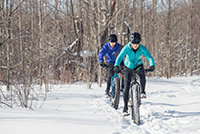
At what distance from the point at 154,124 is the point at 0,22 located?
4854mm

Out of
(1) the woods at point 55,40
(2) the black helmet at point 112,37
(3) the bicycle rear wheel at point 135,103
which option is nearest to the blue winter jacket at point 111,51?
(2) the black helmet at point 112,37

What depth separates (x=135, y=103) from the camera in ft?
13.1

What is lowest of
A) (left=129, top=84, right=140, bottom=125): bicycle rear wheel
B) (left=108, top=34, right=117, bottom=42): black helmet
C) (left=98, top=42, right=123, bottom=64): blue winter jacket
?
(left=129, top=84, right=140, bottom=125): bicycle rear wheel

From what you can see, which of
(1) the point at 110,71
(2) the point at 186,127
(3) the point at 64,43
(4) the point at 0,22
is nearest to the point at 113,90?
(1) the point at 110,71

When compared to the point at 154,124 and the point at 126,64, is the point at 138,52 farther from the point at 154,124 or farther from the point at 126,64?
the point at 154,124

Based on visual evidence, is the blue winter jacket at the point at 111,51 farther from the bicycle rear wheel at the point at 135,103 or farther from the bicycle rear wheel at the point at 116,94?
the bicycle rear wheel at the point at 135,103

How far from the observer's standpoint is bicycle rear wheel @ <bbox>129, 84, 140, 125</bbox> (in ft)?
12.8

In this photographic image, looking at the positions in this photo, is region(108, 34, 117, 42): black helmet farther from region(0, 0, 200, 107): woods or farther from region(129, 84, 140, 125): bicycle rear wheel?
region(0, 0, 200, 107): woods

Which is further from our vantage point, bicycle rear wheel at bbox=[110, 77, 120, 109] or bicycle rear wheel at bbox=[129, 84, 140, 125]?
bicycle rear wheel at bbox=[110, 77, 120, 109]

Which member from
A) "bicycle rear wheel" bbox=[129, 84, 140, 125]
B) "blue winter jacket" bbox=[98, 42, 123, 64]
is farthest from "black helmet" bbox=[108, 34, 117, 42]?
"bicycle rear wheel" bbox=[129, 84, 140, 125]

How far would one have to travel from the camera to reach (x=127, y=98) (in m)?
4.48

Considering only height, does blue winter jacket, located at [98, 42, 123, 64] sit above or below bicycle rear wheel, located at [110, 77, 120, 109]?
above

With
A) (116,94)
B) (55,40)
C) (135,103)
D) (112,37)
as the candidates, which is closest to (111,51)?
(112,37)

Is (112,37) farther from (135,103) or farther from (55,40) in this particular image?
(55,40)
